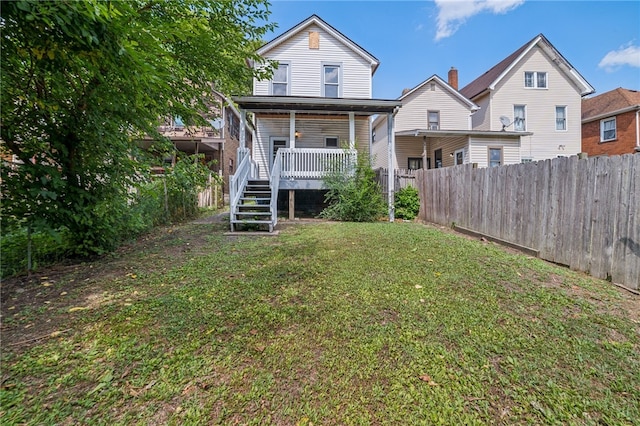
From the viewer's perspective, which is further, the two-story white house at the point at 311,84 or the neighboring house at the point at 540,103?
the neighboring house at the point at 540,103

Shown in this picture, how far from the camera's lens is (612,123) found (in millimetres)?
18734

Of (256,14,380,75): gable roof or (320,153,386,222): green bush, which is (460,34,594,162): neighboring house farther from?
(320,153,386,222): green bush

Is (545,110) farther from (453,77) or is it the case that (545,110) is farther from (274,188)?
(274,188)

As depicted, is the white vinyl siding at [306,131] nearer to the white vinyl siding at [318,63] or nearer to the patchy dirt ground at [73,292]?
the white vinyl siding at [318,63]

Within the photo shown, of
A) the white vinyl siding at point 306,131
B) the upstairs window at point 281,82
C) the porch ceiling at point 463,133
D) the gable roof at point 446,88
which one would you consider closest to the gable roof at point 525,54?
the gable roof at point 446,88

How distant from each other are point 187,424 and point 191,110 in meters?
5.53

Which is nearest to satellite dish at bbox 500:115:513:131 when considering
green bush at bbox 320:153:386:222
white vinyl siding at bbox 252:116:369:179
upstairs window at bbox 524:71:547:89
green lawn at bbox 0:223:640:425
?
upstairs window at bbox 524:71:547:89

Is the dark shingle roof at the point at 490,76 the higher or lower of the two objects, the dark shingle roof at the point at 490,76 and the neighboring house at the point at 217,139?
the higher

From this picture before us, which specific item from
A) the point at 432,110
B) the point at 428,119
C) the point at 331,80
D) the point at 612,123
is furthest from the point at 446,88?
the point at 612,123

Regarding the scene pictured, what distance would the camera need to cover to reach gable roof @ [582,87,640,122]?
59.0 feet

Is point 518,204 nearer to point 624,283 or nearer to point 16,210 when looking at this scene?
point 624,283

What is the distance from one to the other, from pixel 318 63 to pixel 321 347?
546 inches

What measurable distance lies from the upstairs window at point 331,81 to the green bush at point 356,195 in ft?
18.3

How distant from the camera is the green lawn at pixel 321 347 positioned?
1.73 m
